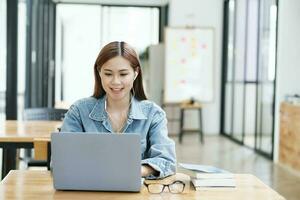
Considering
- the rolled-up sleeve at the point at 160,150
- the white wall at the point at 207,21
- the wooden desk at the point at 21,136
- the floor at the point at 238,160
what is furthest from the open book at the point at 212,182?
the white wall at the point at 207,21

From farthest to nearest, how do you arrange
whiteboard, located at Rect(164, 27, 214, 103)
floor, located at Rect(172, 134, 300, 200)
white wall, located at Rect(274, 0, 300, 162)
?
whiteboard, located at Rect(164, 27, 214, 103) → white wall, located at Rect(274, 0, 300, 162) → floor, located at Rect(172, 134, 300, 200)

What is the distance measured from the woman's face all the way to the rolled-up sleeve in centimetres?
23

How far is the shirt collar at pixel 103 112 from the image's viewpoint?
2150mm

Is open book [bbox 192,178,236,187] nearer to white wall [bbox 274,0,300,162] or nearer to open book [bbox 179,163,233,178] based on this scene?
open book [bbox 179,163,233,178]

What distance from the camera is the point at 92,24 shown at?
33.2 feet

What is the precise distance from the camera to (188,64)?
8.48 meters

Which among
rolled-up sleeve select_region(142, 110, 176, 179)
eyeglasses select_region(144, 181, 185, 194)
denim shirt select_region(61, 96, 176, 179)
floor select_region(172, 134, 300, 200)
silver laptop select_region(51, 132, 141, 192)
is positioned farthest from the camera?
floor select_region(172, 134, 300, 200)

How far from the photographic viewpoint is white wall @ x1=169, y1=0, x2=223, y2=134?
865cm

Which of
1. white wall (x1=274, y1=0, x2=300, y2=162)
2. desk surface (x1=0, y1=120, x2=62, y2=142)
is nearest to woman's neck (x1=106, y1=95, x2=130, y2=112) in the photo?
desk surface (x1=0, y1=120, x2=62, y2=142)

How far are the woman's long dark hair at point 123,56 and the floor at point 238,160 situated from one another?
2625mm

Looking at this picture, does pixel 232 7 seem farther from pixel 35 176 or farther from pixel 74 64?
pixel 35 176

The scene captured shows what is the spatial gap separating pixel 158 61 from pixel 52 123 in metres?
5.24

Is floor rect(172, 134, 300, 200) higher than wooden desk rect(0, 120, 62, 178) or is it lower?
lower

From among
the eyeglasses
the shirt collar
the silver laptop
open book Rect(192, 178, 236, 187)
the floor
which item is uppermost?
the shirt collar
